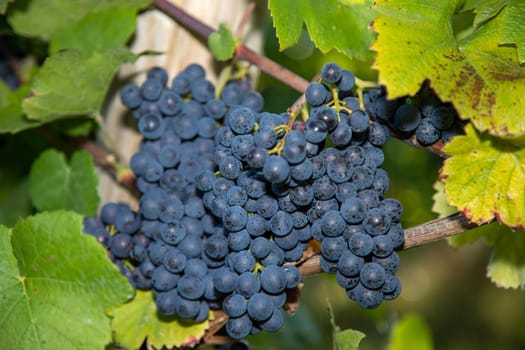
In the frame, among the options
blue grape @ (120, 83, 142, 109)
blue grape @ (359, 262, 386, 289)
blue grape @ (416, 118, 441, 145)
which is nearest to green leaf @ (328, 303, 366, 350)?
blue grape @ (359, 262, 386, 289)

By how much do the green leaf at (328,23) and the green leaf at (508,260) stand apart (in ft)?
1.45

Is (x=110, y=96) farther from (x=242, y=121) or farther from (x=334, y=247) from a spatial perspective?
(x=334, y=247)

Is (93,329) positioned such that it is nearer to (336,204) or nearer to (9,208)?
(336,204)

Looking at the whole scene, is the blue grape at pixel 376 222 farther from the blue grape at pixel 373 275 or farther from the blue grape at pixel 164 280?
the blue grape at pixel 164 280

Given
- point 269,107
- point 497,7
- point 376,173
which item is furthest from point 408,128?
Result: point 269,107

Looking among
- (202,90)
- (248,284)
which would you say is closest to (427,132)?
(248,284)

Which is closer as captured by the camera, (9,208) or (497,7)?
(497,7)

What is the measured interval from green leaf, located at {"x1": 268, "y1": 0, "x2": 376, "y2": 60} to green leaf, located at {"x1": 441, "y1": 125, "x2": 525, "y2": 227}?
338 mm

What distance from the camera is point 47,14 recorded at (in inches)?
56.9

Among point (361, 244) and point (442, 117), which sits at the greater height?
point (442, 117)

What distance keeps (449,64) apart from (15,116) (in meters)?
1.00

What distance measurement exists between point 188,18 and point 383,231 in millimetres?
685

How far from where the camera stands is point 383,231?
37.0 inches

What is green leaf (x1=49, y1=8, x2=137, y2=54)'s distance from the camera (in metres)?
1.38
